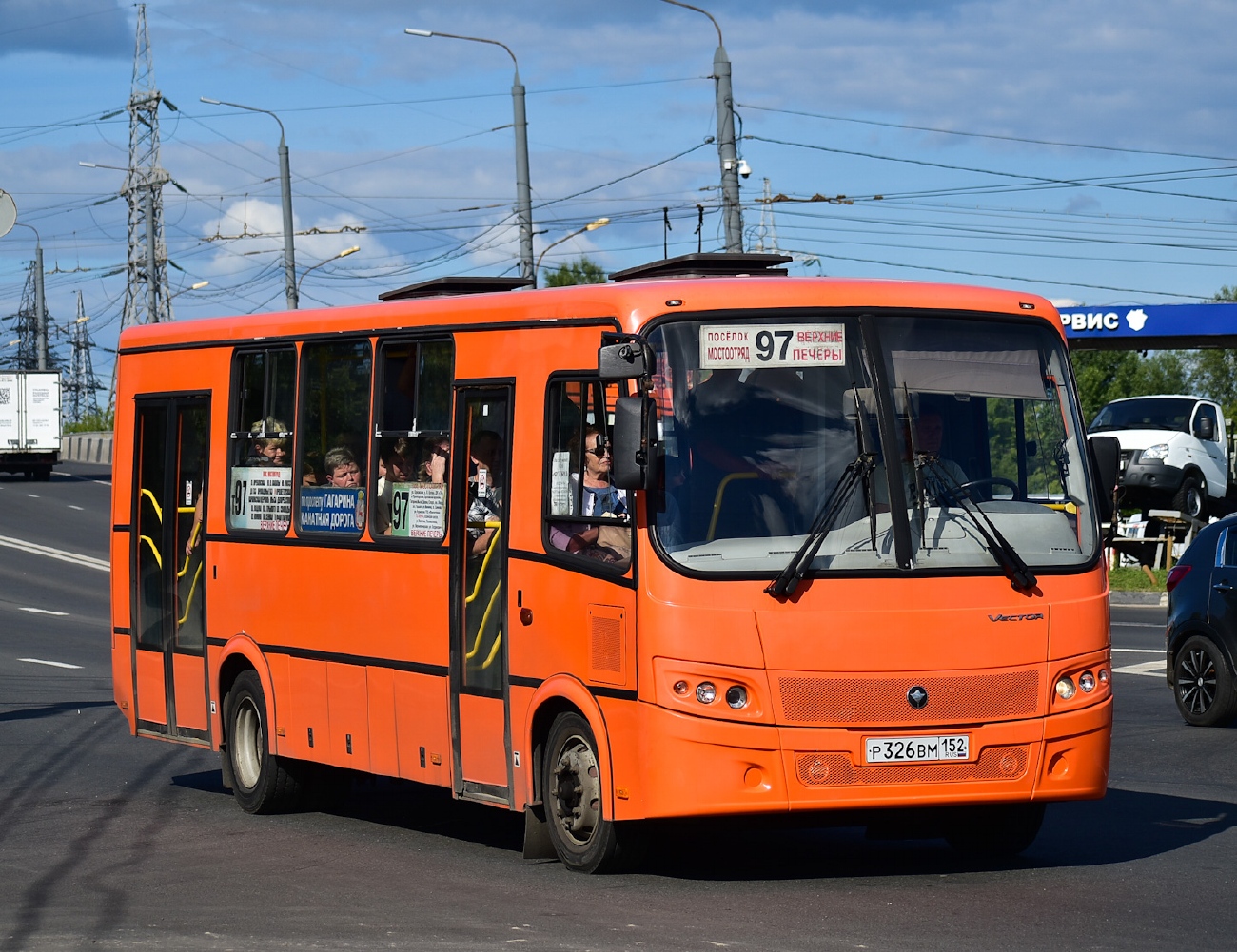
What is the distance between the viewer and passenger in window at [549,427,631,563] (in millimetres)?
9000

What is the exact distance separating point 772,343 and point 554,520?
1307 mm

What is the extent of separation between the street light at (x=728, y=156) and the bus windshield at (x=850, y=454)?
56.6ft

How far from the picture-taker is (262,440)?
12258mm

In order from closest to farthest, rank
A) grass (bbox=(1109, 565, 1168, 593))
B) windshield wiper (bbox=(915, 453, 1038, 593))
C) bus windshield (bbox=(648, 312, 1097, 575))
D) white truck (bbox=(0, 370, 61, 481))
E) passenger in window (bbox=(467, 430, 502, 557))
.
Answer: bus windshield (bbox=(648, 312, 1097, 575)) → windshield wiper (bbox=(915, 453, 1038, 593)) → passenger in window (bbox=(467, 430, 502, 557)) → grass (bbox=(1109, 565, 1168, 593)) → white truck (bbox=(0, 370, 61, 481))

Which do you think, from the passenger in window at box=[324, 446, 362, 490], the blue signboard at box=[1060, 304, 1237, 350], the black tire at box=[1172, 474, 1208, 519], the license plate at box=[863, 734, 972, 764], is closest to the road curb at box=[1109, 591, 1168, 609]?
the black tire at box=[1172, 474, 1208, 519]

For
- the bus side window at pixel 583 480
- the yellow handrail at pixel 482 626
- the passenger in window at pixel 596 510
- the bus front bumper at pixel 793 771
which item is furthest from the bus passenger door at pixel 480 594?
the bus front bumper at pixel 793 771

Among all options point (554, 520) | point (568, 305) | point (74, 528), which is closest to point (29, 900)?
point (554, 520)

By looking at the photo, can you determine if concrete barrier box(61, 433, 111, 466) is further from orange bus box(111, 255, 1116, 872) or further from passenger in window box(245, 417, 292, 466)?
orange bus box(111, 255, 1116, 872)

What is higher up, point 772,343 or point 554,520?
point 772,343

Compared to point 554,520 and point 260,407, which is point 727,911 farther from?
point 260,407

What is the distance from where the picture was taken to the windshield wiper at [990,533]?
8953 mm

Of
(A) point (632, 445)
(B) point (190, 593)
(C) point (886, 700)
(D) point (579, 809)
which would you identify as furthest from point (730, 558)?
(B) point (190, 593)

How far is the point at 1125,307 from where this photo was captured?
1588 inches

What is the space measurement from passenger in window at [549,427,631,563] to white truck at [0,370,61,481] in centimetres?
5521
